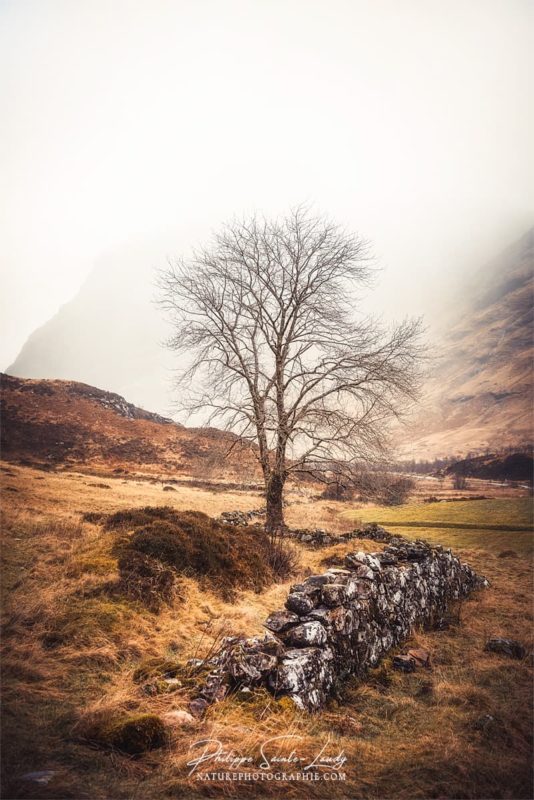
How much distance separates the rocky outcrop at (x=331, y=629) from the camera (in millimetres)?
4398

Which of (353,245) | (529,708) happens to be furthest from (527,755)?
(353,245)

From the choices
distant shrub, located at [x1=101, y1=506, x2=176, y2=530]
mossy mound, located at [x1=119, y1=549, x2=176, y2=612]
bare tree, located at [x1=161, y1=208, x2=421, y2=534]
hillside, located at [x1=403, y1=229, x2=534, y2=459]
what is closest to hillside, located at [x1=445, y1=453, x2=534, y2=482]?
hillside, located at [x1=403, y1=229, x2=534, y2=459]

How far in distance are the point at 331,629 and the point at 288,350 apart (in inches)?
405

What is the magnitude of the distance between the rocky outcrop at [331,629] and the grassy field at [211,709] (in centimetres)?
23

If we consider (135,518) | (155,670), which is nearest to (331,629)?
(155,670)

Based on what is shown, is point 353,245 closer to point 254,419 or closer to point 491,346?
point 254,419

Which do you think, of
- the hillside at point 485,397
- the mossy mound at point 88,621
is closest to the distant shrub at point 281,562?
the mossy mound at point 88,621

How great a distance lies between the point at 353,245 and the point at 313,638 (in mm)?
12513

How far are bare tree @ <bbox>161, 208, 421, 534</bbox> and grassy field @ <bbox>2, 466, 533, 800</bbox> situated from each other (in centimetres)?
552

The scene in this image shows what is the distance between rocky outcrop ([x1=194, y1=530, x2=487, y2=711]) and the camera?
440 cm

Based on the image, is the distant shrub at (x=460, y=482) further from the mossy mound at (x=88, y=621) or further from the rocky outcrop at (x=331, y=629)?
the mossy mound at (x=88, y=621)

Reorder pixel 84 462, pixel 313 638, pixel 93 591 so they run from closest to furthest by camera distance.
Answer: pixel 313 638, pixel 93 591, pixel 84 462

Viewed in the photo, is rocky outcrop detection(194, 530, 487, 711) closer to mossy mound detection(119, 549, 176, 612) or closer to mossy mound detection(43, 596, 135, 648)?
mossy mound detection(43, 596, 135, 648)

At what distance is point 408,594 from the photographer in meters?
7.65
